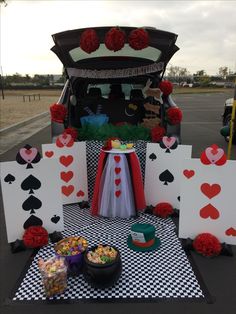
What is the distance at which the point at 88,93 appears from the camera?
538 cm

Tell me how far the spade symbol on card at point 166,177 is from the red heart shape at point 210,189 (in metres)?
0.89

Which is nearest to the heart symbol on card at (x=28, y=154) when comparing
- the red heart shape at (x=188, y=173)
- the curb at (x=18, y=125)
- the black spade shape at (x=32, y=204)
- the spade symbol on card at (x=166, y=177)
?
the black spade shape at (x=32, y=204)

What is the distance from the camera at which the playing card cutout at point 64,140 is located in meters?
4.19

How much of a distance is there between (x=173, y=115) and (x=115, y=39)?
1558mm

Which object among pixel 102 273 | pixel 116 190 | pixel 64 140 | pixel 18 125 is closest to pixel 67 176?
pixel 64 140

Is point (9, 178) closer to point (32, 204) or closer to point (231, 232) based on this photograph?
point (32, 204)

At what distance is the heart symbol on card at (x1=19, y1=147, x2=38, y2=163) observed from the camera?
321 centimetres

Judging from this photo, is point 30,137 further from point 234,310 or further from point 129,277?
point 234,310

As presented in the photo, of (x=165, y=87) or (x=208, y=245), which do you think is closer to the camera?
(x=208, y=245)

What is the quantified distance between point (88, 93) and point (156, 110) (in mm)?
1431

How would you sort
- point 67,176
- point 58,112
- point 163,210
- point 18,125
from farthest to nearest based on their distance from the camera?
point 18,125
point 58,112
point 67,176
point 163,210

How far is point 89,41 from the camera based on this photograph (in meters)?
3.50

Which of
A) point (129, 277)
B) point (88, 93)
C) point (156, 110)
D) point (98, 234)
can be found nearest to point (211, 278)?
point (129, 277)

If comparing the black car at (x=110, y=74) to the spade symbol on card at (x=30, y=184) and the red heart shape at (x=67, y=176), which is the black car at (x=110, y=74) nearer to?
the red heart shape at (x=67, y=176)
